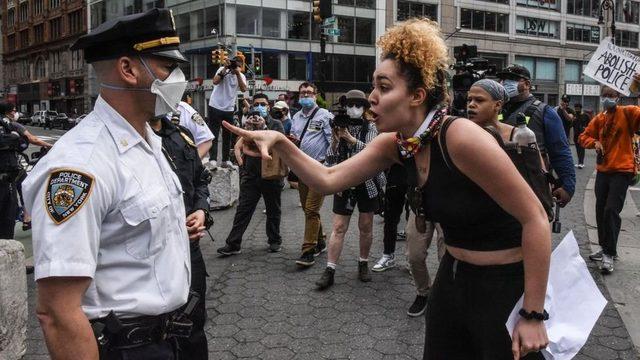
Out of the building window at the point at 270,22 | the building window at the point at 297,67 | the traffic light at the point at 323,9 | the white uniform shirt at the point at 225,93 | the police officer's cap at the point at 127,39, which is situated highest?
the building window at the point at 270,22

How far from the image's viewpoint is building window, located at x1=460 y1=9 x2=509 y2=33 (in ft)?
167

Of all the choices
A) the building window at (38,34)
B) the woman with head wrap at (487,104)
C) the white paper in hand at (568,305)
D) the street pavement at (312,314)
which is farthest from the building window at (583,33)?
the building window at (38,34)

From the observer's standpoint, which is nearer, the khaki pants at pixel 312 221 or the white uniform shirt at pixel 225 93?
the khaki pants at pixel 312 221

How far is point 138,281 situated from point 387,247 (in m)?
4.56

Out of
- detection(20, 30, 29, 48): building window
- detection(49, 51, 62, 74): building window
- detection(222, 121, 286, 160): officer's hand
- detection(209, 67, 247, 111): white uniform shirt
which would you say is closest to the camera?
detection(222, 121, 286, 160): officer's hand

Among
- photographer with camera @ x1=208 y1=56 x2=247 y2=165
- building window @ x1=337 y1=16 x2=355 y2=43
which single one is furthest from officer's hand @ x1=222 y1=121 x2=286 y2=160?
building window @ x1=337 y1=16 x2=355 y2=43

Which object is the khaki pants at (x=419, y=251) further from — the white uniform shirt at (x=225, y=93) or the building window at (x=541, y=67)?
the building window at (x=541, y=67)

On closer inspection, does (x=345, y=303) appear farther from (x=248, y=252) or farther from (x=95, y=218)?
(x=95, y=218)

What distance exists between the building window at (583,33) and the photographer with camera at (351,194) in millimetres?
57747

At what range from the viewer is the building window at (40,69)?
74.6 m

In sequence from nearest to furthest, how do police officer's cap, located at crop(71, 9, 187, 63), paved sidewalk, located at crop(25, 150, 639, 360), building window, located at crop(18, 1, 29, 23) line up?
police officer's cap, located at crop(71, 9, 187, 63), paved sidewalk, located at crop(25, 150, 639, 360), building window, located at crop(18, 1, 29, 23)

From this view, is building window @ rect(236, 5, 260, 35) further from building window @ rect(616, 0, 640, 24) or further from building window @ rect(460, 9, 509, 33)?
building window @ rect(616, 0, 640, 24)

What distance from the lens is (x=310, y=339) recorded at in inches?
170

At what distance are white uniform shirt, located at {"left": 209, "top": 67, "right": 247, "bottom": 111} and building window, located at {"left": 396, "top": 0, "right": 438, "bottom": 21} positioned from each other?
40.8 meters
